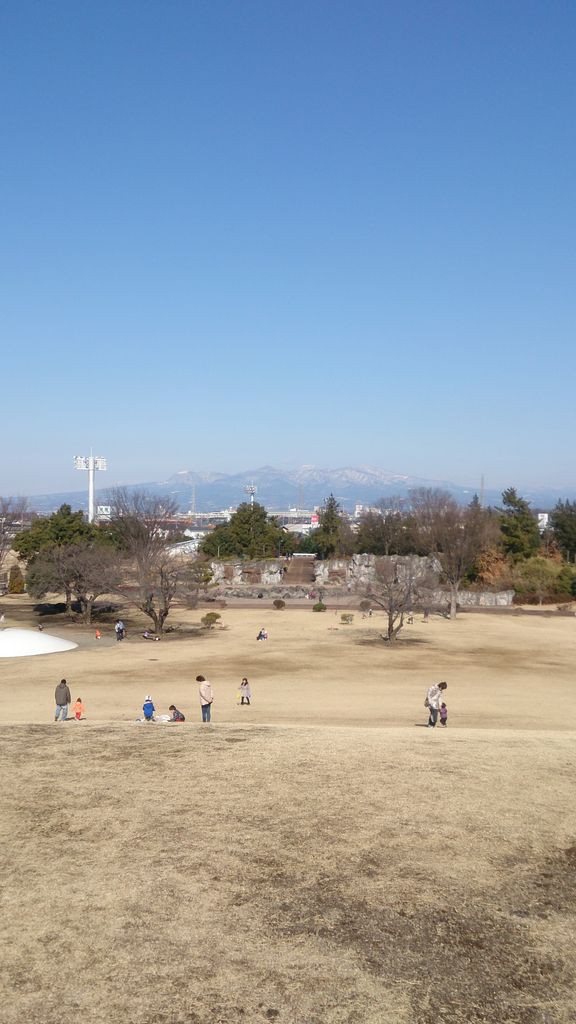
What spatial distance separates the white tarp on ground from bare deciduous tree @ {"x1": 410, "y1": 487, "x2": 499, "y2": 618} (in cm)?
3027

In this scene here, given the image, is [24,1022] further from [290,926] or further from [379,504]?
[379,504]

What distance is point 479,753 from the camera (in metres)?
15.0

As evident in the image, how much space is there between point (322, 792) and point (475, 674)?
883 inches

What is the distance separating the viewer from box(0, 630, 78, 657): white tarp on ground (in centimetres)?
3666

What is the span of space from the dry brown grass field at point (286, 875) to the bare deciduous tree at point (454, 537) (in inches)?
1761

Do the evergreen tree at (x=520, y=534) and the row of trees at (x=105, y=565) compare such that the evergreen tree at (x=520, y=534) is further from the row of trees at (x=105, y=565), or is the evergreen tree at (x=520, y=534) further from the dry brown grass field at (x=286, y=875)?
the dry brown grass field at (x=286, y=875)

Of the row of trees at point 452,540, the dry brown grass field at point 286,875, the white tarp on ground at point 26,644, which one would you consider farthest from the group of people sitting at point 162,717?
the row of trees at point 452,540

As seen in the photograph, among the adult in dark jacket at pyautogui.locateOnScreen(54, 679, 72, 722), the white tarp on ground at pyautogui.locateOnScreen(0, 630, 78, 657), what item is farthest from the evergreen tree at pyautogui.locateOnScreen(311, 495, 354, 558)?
the adult in dark jacket at pyautogui.locateOnScreen(54, 679, 72, 722)

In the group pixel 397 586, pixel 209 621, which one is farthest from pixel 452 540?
pixel 209 621

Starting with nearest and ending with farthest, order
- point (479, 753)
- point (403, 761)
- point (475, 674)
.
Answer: point (403, 761)
point (479, 753)
point (475, 674)

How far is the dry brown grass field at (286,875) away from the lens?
287 inches

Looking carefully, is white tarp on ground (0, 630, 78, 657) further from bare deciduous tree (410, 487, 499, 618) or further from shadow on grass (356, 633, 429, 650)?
bare deciduous tree (410, 487, 499, 618)

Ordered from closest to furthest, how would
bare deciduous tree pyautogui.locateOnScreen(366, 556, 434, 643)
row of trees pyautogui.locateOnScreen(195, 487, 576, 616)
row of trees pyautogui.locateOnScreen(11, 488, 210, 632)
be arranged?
bare deciduous tree pyautogui.locateOnScreen(366, 556, 434, 643) → row of trees pyautogui.locateOnScreen(11, 488, 210, 632) → row of trees pyautogui.locateOnScreen(195, 487, 576, 616)

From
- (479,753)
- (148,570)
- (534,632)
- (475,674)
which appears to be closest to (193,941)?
(479,753)
